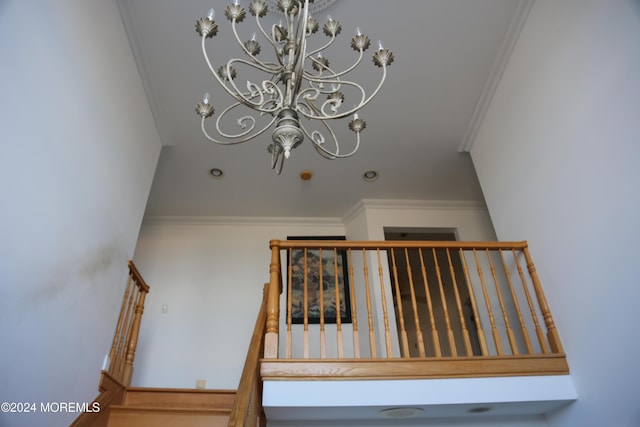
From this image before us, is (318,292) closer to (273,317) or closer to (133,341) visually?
(133,341)

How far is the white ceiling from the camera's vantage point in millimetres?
2920

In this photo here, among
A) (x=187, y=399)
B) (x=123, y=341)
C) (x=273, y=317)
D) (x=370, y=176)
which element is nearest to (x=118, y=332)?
(x=123, y=341)

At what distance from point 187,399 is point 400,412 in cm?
157

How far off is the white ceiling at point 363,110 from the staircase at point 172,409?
232cm

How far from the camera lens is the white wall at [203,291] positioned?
442 cm

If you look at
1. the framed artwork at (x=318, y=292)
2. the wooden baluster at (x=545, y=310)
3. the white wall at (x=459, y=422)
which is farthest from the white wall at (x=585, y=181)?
the framed artwork at (x=318, y=292)

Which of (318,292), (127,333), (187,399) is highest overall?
(318,292)

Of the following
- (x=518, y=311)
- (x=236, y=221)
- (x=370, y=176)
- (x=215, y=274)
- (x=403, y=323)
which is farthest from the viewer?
(x=236, y=221)

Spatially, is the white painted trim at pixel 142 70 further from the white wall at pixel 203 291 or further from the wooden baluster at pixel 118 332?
the white wall at pixel 203 291

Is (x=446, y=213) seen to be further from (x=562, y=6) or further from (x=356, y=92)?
(x=562, y=6)

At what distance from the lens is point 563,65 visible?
8.37ft

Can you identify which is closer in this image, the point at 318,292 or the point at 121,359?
the point at 121,359

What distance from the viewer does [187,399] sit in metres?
2.96

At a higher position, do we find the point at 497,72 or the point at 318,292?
the point at 497,72
